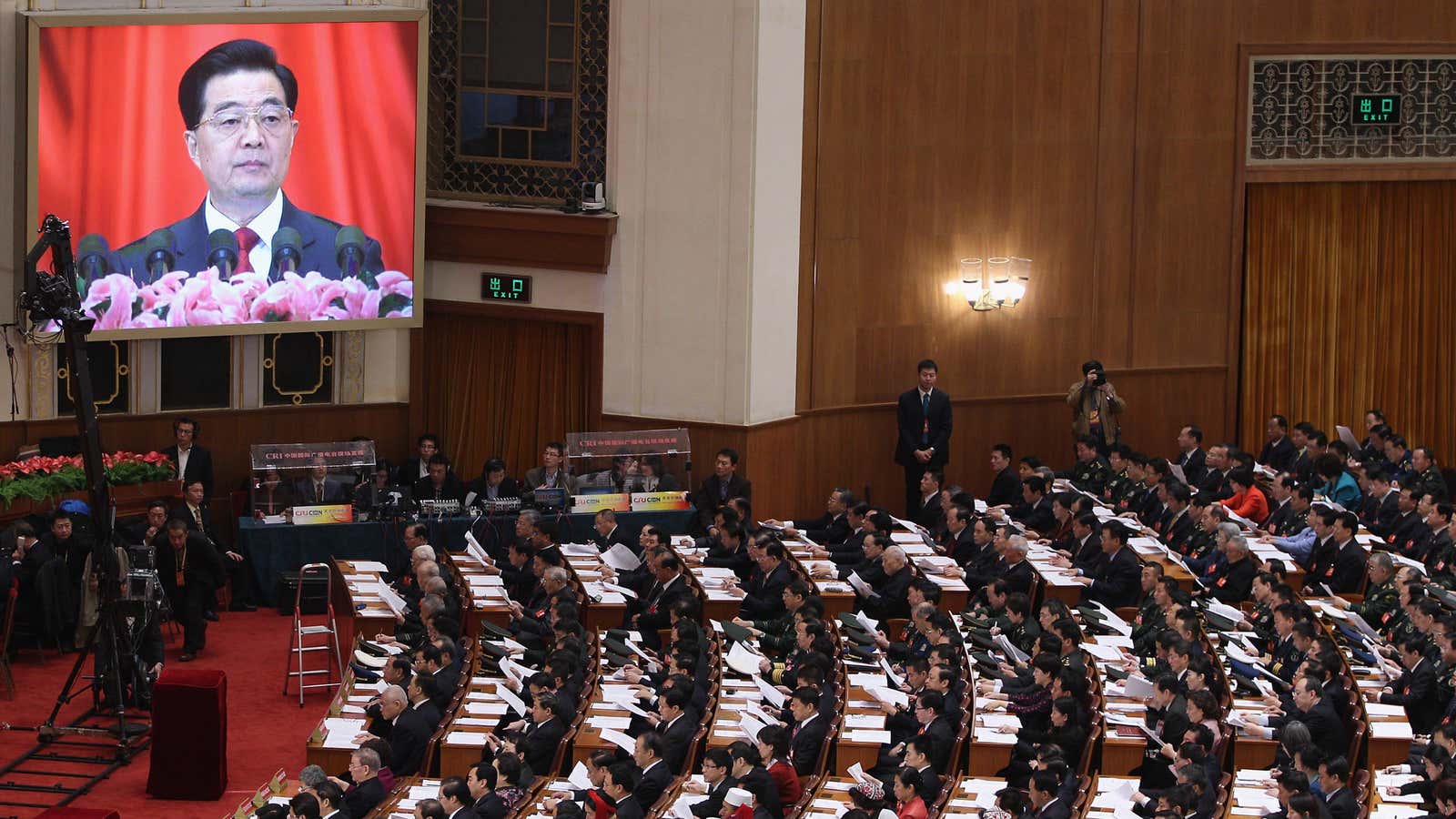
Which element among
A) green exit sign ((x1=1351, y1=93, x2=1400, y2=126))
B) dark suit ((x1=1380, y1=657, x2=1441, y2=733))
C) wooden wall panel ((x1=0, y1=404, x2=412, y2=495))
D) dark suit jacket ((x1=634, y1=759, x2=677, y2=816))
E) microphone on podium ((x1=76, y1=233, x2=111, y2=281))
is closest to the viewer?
dark suit jacket ((x1=634, y1=759, x2=677, y2=816))

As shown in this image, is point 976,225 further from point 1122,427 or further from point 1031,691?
point 1031,691

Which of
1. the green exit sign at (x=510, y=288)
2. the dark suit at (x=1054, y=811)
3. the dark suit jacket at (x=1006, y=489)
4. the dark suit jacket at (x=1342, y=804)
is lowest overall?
the dark suit at (x=1054, y=811)

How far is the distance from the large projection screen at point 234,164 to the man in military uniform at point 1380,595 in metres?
9.20

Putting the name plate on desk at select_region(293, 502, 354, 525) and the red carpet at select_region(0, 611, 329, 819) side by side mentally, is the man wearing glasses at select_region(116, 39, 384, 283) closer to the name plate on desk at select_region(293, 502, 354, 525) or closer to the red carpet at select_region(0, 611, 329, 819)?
the name plate on desk at select_region(293, 502, 354, 525)

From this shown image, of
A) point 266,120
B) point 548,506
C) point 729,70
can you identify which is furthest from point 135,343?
point 729,70

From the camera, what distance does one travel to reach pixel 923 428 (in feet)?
68.7

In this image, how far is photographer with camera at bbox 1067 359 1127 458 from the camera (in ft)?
70.3

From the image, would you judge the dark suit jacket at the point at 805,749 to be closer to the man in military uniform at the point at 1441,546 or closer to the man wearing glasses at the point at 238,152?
the man in military uniform at the point at 1441,546

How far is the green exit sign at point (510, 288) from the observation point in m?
20.8

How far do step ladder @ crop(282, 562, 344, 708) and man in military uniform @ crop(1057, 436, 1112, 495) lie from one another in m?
7.46

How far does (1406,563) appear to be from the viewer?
16906mm

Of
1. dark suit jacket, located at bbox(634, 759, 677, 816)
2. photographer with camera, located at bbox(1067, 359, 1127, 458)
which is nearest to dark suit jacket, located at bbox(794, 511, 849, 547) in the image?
photographer with camera, located at bbox(1067, 359, 1127, 458)

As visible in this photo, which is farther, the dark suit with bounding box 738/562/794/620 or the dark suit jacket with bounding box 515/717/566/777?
the dark suit with bounding box 738/562/794/620

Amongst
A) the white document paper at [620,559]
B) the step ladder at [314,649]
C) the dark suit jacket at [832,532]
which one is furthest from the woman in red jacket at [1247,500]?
the step ladder at [314,649]
